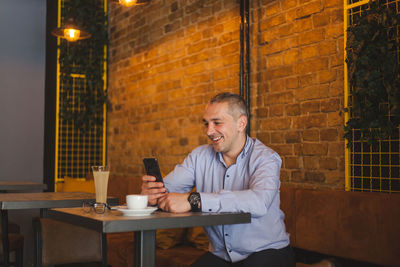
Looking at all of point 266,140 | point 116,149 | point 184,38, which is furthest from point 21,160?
point 266,140

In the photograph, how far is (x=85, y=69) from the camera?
6031 mm

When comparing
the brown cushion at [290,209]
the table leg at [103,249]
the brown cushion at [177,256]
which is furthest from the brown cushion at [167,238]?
the brown cushion at [290,209]

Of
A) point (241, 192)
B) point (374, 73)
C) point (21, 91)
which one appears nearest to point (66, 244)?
point (241, 192)

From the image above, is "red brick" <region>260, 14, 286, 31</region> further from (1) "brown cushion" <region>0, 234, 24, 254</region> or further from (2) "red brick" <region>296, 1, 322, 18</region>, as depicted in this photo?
(1) "brown cushion" <region>0, 234, 24, 254</region>

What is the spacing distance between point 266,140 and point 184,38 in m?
1.51

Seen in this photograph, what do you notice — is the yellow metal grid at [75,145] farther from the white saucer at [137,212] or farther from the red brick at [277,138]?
the white saucer at [137,212]

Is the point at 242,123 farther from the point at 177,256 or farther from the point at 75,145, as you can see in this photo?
the point at 75,145

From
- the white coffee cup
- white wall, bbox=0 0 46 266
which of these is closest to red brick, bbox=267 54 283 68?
the white coffee cup

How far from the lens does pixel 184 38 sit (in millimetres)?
4691

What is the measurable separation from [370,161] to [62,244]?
200 cm

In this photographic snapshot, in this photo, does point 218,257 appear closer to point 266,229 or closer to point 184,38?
point 266,229

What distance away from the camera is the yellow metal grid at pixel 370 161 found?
9.14 feet

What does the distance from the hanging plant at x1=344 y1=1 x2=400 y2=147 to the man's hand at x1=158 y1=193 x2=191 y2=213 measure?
1.30 meters

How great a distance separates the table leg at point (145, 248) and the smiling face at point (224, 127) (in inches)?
24.2
